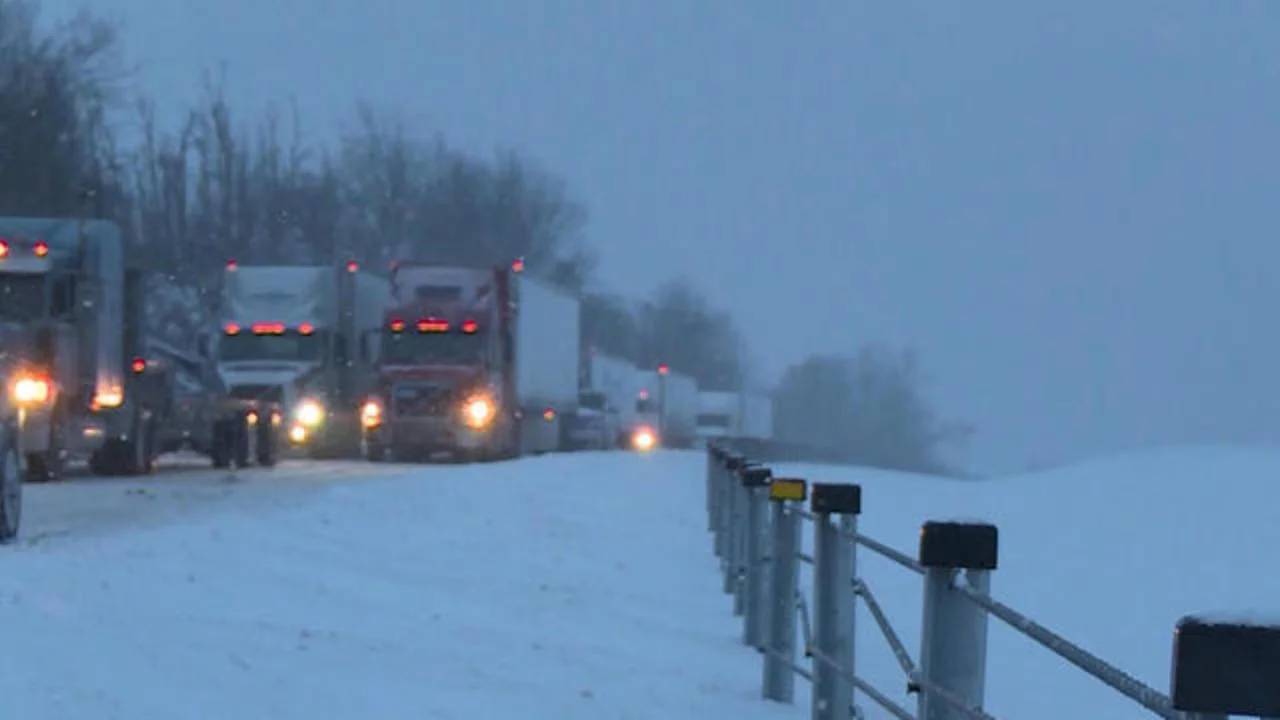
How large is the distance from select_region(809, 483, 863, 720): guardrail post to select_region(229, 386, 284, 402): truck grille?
111 feet

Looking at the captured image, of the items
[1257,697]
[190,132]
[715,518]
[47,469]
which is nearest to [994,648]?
[715,518]

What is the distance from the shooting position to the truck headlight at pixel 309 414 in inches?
1762

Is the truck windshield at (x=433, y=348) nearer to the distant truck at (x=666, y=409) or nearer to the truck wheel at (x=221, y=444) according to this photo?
the truck wheel at (x=221, y=444)

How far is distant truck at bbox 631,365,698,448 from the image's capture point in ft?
263

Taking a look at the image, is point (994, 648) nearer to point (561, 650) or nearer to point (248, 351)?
point (561, 650)

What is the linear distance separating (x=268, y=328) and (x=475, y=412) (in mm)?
4780

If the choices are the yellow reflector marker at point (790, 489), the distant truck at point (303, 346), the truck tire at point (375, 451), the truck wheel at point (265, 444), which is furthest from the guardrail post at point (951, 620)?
the truck tire at point (375, 451)

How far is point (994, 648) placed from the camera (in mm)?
16172

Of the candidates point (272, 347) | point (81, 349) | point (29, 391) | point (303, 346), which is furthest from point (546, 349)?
point (29, 391)

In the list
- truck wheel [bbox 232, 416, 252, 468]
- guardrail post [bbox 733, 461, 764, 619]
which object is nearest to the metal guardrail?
guardrail post [bbox 733, 461, 764, 619]

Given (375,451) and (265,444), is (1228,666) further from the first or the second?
(375,451)

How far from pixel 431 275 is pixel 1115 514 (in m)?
20.1

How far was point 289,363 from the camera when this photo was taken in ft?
144

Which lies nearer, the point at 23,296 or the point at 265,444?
the point at 23,296
